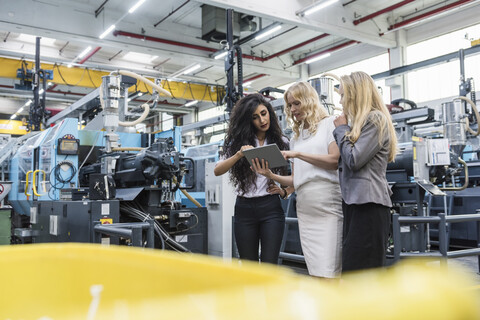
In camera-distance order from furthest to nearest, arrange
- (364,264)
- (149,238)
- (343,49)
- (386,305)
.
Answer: (343,49) → (149,238) → (364,264) → (386,305)

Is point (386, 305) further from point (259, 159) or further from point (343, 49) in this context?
point (343, 49)

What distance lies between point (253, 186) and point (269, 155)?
0.67 ft

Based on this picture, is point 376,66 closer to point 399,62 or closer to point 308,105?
point 399,62

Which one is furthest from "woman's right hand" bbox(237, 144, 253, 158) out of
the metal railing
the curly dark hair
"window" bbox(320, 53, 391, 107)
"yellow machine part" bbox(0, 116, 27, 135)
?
"yellow machine part" bbox(0, 116, 27, 135)

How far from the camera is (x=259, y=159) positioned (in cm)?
214

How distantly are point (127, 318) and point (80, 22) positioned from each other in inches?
411

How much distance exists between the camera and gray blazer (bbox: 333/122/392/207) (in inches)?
72.3

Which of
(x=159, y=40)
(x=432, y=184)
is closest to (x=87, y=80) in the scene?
(x=159, y=40)

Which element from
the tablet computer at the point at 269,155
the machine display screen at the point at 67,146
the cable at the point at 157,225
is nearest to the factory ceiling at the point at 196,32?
the machine display screen at the point at 67,146

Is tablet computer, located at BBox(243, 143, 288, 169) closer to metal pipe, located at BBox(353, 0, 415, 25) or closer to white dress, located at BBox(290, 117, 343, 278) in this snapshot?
white dress, located at BBox(290, 117, 343, 278)

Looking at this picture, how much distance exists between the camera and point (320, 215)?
1.96 meters

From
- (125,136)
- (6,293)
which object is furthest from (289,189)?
(125,136)

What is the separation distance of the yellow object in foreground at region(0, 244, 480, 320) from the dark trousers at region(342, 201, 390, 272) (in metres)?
1.04

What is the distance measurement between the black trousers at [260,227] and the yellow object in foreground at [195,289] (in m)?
1.27
